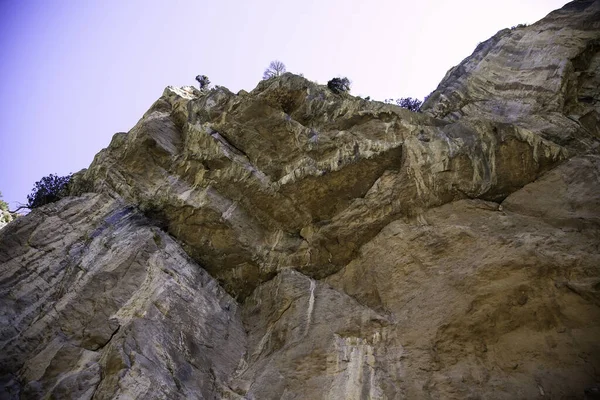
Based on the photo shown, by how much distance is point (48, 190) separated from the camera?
71.8 ft

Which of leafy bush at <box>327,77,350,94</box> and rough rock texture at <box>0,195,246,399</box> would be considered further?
leafy bush at <box>327,77,350,94</box>

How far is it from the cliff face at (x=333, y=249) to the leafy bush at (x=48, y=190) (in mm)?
2469

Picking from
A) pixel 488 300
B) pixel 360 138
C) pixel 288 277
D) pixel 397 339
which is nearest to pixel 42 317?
pixel 288 277

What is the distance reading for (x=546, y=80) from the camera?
17422 millimetres

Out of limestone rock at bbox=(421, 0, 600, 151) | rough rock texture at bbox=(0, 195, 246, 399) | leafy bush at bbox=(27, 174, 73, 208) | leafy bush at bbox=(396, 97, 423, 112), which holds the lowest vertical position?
rough rock texture at bbox=(0, 195, 246, 399)

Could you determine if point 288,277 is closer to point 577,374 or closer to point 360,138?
point 360,138

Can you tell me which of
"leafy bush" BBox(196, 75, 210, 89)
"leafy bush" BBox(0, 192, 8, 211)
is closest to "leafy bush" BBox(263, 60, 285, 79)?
"leafy bush" BBox(196, 75, 210, 89)

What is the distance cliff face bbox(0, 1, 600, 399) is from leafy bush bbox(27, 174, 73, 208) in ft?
8.10

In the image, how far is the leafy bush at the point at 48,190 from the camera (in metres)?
21.5

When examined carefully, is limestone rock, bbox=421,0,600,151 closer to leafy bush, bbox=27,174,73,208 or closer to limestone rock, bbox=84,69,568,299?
limestone rock, bbox=84,69,568,299

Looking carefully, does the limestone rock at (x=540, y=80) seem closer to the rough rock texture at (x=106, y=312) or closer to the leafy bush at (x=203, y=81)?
the rough rock texture at (x=106, y=312)

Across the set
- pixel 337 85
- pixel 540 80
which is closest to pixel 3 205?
pixel 337 85

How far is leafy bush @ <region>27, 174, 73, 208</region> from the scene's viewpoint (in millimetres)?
21516

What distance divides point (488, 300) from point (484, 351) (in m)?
1.49
